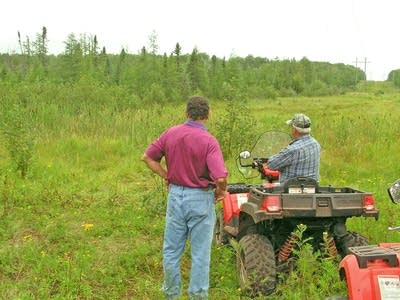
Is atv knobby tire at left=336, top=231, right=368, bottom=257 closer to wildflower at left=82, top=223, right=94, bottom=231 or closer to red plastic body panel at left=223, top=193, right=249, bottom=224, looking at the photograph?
red plastic body panel at left=223, top=193, right=249, bottom=224

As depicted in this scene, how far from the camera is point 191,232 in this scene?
14.7 feet

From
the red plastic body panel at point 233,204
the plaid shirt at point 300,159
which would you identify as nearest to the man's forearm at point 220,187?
the plaid shirt at point 300,159

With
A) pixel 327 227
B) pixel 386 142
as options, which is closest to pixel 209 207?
pixel 327 227

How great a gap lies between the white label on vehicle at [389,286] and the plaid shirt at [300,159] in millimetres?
2094

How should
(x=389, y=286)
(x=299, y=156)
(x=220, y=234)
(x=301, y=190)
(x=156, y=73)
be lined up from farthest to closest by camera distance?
(x=156, y=73)
(x=220, y=234)
(x=299, y=156)
(x=301, y=190)
(x=389, y=286)

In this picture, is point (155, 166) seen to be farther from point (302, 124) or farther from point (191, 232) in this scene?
point (302, 124)

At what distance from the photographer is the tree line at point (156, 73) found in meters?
32.2

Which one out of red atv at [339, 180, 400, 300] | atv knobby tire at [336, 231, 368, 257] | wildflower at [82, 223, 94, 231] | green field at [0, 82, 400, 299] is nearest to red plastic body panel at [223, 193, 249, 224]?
green field at [0, 82, 400, 299]

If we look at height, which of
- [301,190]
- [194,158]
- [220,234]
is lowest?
[220,234]

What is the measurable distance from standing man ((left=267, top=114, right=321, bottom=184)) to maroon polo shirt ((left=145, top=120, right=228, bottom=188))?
1064 millimetres

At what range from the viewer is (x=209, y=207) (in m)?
4.46

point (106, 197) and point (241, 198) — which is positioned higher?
point (241, 198)

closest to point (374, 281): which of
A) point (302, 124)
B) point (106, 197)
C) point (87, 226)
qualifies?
point (302, 124)

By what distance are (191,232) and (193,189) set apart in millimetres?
387
